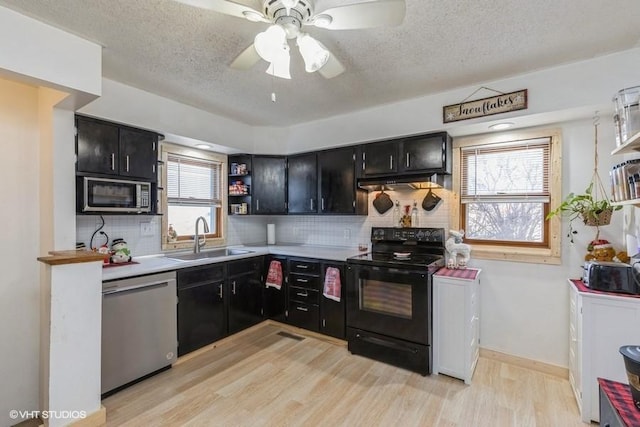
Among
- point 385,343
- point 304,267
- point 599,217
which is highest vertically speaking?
point 599,217

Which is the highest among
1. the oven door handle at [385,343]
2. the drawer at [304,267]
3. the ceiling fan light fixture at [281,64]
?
the ceiling fan light fixture at [281,64]

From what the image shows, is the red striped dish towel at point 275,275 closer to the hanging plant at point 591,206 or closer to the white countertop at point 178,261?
the white countertop at point 178,261

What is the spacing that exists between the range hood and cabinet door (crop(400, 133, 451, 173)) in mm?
80

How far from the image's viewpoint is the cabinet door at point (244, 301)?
3217 mm

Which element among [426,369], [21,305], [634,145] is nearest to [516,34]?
[634,145]

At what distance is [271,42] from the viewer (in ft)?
4.93

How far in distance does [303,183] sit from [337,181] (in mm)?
509

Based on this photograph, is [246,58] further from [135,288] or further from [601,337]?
[601,337]

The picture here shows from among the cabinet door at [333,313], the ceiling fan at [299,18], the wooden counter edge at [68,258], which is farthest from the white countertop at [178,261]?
the ceiling fan at [299,18]

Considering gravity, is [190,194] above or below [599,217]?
above

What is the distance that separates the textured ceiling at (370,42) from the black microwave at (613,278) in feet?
4.89

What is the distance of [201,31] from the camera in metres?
1.91

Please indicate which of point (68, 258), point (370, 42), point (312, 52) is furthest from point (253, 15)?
point (68, 258)

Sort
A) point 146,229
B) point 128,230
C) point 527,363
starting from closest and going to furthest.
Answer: point 527,363
point 128,230
point 146,229
